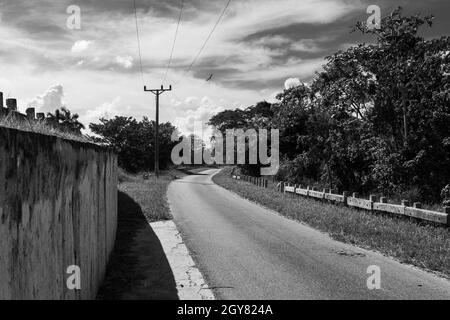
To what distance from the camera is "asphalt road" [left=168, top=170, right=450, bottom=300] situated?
23.3ft

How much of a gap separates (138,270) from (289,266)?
2.78 meters

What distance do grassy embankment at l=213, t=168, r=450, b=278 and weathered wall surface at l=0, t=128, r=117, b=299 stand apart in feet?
19.8

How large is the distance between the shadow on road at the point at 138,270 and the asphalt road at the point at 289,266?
0.73 metres

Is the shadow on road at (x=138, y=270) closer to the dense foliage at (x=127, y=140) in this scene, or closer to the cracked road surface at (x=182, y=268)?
the cracked road surface at (x=182, y=268)

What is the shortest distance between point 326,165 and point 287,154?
7710mm

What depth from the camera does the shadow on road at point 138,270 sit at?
23.8ft

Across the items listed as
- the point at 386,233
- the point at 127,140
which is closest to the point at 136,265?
the point at 386,233

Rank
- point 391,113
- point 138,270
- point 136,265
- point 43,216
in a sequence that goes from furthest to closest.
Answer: point 391,113 < point 136,265 < point 138,270 < point 43,216

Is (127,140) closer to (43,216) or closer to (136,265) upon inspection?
(136,265)

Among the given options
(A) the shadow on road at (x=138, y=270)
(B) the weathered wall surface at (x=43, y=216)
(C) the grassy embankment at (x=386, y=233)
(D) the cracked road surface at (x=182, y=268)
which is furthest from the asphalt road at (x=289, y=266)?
(B) the weathered wall surface at (x=43, y=216)

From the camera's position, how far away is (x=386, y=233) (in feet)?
37.8

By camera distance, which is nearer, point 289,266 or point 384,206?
point 289,266
